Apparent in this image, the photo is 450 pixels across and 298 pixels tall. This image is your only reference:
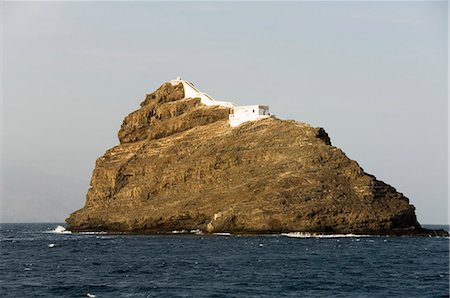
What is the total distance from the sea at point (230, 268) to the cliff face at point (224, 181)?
8.62 metres

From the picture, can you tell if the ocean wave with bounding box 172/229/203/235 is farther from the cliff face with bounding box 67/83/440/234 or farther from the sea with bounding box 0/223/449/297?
the sea with bounding box 0/223/449/297

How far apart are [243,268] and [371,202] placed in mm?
55038

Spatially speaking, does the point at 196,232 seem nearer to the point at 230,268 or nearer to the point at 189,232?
the point at 189,232

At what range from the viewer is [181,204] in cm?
14600

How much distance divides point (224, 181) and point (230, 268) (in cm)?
6804

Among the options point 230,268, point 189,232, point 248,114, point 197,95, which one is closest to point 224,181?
point 189,232

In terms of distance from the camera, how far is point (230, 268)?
79.8 meters

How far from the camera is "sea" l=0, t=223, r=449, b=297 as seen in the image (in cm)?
6400

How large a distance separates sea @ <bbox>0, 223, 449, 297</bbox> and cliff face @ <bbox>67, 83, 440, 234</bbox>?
28.3ft

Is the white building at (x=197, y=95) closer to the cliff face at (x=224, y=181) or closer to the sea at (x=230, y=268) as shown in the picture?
the cliff face at (x=224, y=181)

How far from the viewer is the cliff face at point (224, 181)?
13075cm

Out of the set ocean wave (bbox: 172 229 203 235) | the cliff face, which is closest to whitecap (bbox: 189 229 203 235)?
ocean wave (bbox: 172 229 203 235)

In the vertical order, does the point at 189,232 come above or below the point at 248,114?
below

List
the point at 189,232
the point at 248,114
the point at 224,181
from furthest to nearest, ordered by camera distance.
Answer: the point at 248,114 → the point at 224,181 → the point at 189,232
